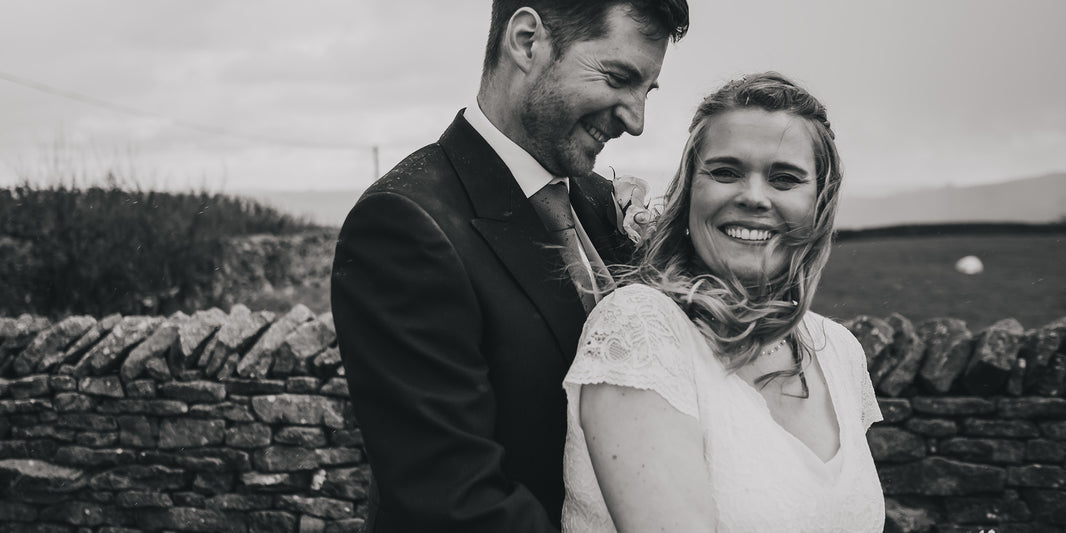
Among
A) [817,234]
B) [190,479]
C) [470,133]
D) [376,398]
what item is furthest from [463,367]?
[190,479]

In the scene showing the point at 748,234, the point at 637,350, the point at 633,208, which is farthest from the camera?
the point at 633,208

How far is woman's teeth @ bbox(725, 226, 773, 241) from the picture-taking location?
2211mm

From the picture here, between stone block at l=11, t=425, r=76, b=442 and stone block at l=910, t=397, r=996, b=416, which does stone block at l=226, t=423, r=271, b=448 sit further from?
stone block at l=910, t=397, r=996, b=416

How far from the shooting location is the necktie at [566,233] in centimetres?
232

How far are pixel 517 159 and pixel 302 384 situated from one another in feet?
9.58

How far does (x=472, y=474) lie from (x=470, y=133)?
1.03 meters

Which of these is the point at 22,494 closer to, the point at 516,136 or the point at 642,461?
the point at 516,136

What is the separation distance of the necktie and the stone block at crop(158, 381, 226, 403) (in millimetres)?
3196

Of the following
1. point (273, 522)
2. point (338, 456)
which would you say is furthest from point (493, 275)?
point (273, 522)

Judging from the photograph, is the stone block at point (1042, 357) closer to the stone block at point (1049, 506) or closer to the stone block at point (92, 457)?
the stone block at point (1049, 506)

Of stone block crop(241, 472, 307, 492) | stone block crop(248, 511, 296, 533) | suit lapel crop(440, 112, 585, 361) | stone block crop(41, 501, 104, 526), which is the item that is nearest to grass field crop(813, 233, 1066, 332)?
stone block crop(241, 472, 307, 492)

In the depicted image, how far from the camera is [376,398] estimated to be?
6.36ft

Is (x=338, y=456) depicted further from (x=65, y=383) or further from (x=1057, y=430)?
(x=1057, y=430)

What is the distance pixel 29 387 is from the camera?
211 inches
